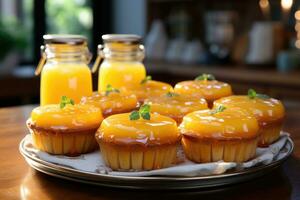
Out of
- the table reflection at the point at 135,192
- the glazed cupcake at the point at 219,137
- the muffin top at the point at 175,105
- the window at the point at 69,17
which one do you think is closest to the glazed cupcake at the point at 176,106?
the muffin top at the point at 175,105

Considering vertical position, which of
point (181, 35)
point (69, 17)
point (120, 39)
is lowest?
point (181, 35)

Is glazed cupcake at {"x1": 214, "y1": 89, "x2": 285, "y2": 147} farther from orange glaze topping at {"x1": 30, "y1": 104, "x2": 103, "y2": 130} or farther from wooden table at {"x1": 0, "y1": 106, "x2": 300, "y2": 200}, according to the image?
orange glaze topping at {"x1": 30, "y1": 104, "x2": 103, "y2": 130}

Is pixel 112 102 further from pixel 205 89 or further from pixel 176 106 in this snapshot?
pixel 205 89

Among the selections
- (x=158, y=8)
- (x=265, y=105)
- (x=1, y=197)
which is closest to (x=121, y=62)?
(x=265, y=105)

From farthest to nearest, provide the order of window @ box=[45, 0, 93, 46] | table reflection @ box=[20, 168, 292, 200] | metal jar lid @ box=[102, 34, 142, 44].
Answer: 1. window @ box=[45, 0, 93, 46]
2. metal jar lid @ box=[102, 34, 142, 44]
3. table reflection @ box=[20, 168, 292, 200]

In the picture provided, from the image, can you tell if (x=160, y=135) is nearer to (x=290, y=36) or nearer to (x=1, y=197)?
(x=1, y=197)

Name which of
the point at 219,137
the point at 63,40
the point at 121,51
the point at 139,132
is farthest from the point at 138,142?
the point at 121,51

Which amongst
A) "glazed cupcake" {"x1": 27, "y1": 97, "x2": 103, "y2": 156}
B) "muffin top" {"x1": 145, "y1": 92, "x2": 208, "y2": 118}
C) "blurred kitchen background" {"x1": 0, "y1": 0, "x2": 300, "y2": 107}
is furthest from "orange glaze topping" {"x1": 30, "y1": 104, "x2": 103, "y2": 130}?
"blurred kitchen background" {"x1": 0, "y1": 0, "x2": 300, "y2": 107}
